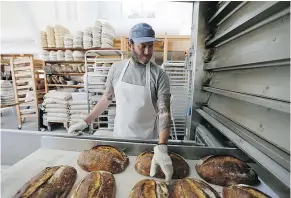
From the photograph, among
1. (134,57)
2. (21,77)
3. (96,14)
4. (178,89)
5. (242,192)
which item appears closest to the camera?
(242,192)

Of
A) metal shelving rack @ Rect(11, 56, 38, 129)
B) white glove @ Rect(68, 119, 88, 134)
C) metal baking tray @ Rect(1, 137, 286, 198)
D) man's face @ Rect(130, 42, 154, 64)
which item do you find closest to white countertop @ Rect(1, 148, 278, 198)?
metal baking tray @ Rect(1, 137, 286, 198)

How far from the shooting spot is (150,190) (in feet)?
2.34

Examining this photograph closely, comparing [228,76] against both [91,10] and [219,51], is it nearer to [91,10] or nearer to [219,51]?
[219,51]

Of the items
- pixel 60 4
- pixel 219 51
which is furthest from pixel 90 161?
pixel 60 4

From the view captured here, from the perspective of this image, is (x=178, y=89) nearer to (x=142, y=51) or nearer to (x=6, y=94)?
(x=142, y=51)

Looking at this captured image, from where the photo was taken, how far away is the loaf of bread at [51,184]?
0.68 metres

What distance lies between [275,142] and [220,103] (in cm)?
62

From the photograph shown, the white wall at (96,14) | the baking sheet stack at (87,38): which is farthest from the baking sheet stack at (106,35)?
the white wall at (96,14)

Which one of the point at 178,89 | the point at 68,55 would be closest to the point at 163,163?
the point at 178,89

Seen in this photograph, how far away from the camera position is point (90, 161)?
892mm

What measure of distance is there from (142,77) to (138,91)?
0.40 ft

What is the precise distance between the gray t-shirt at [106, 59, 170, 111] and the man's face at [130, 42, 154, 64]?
0.29ft

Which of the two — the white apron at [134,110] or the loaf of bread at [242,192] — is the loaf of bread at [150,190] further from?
the white apron at [134,110]

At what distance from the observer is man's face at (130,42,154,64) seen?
1.23 meters
